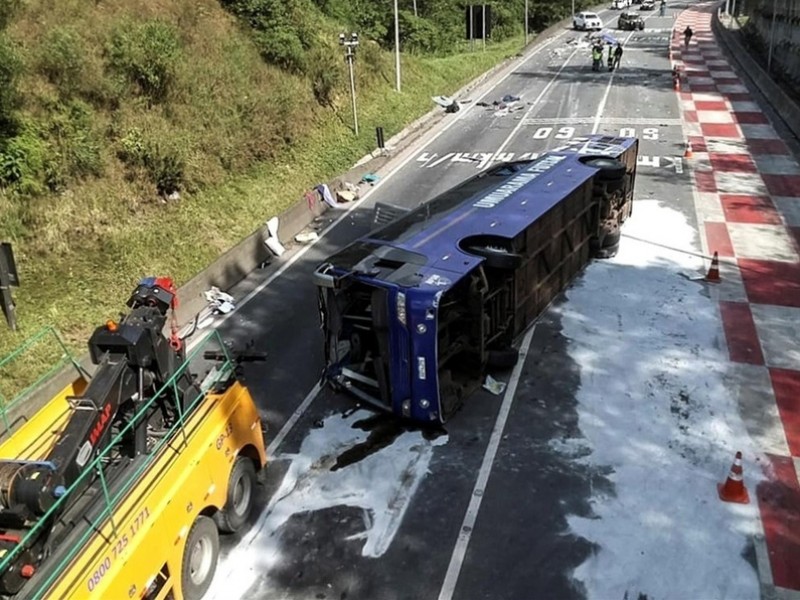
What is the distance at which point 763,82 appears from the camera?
1250 inches

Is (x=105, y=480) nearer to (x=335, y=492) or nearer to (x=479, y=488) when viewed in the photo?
(x=335, y=492)

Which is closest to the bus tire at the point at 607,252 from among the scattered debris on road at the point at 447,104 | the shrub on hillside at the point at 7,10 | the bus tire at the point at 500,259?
the bus tire at the point at 500,259

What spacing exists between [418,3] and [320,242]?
39.4 metres

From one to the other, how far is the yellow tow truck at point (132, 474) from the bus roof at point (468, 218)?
9.52 feet

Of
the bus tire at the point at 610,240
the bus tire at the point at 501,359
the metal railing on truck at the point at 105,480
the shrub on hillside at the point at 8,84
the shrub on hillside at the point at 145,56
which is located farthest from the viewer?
the shrub on hillside at the point at 145,56

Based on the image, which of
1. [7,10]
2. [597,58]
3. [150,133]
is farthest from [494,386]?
[597,58]

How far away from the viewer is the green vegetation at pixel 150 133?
1428cm

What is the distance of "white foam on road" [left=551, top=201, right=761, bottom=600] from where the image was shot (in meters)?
7.34

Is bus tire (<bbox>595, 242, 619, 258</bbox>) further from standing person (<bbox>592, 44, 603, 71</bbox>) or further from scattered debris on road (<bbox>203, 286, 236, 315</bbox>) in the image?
standing person (<bbox>592, 44, 603, 71</bbox>)

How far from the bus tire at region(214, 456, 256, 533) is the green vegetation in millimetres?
6145

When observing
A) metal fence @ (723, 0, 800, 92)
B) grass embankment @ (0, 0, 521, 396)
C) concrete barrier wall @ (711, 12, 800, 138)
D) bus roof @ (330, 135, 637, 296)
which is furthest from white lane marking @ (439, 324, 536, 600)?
metal fence @ (723, 0, 800, 92)

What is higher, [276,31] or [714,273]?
[276,31]

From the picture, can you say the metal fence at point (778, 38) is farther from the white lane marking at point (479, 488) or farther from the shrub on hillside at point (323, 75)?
the white lane marking at point (479, 488)

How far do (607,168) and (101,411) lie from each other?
11333 mm
